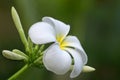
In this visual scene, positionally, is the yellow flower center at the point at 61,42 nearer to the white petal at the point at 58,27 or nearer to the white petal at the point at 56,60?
the white petal at the point at 58,27

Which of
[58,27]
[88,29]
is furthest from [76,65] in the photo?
[88,29]

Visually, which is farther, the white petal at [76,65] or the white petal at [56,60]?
the white petal at [76,65]

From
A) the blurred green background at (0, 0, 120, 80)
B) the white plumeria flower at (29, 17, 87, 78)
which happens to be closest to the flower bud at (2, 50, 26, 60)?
the white plumeria flower at (29, 17, 87, 78)

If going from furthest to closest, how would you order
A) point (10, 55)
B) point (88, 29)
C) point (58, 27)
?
1. point (88, 29)
2. point (58, 27)
3. point (10, 55)

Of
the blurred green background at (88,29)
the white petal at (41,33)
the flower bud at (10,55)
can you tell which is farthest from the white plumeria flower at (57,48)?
the blurred green background at (88,29)

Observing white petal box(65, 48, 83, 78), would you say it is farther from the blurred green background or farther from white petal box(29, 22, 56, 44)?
the blurred green background

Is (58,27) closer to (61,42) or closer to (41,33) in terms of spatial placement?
(61,42)

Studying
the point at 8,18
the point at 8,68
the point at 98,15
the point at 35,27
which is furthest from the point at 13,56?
the point at 8,18
